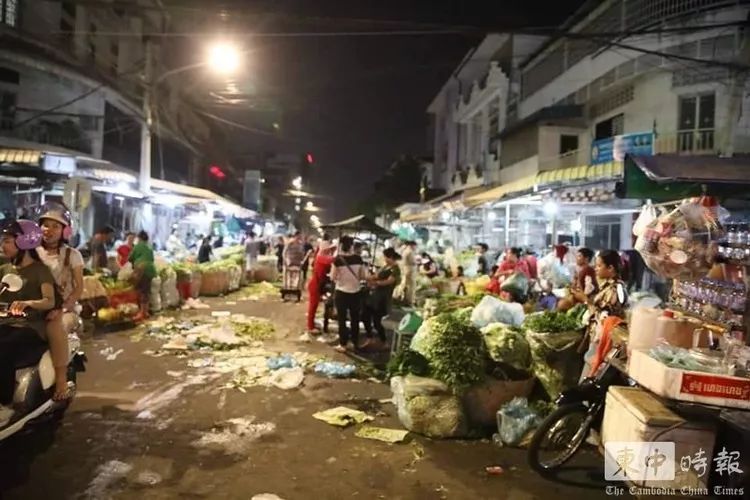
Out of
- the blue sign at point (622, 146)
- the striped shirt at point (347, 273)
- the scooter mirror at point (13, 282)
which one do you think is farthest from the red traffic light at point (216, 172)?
the scooter mirror at point (13, 282)

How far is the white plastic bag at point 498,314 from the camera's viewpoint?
7.56 metres

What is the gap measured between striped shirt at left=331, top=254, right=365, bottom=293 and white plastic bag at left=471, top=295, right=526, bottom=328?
3.42 m

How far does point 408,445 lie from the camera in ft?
19.5

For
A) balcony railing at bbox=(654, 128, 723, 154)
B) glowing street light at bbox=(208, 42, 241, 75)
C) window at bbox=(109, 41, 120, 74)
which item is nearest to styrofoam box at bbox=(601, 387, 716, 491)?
glowing street light at bbox=(208, 42, 241, 75)

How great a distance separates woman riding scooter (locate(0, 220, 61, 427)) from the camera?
189 inches

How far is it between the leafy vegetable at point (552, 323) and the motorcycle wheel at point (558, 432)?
4.67ft

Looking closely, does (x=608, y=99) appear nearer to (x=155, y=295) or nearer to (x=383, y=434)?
(x=155, y=295)

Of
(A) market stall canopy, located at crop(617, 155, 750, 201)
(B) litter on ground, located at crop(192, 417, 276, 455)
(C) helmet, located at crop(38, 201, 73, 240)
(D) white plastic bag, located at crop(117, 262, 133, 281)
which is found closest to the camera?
(A) market stall canopy, located at crop(617, 155, 750, 201)

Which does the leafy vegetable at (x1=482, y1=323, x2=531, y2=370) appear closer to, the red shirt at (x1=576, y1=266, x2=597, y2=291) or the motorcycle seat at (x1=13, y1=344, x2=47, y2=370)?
the red shirt at (x1=576, y1=266, x2=597, y2=291)

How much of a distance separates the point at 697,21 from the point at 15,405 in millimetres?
17695

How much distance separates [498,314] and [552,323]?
92 cm

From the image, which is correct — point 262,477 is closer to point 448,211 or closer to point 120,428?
point 120,428

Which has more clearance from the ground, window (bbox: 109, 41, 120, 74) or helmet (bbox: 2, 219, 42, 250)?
window (bbox: 109, 41, 120, 74)

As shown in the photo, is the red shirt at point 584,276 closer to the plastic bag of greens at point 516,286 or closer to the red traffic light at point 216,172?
the plastic bag of greens at point 516,286
